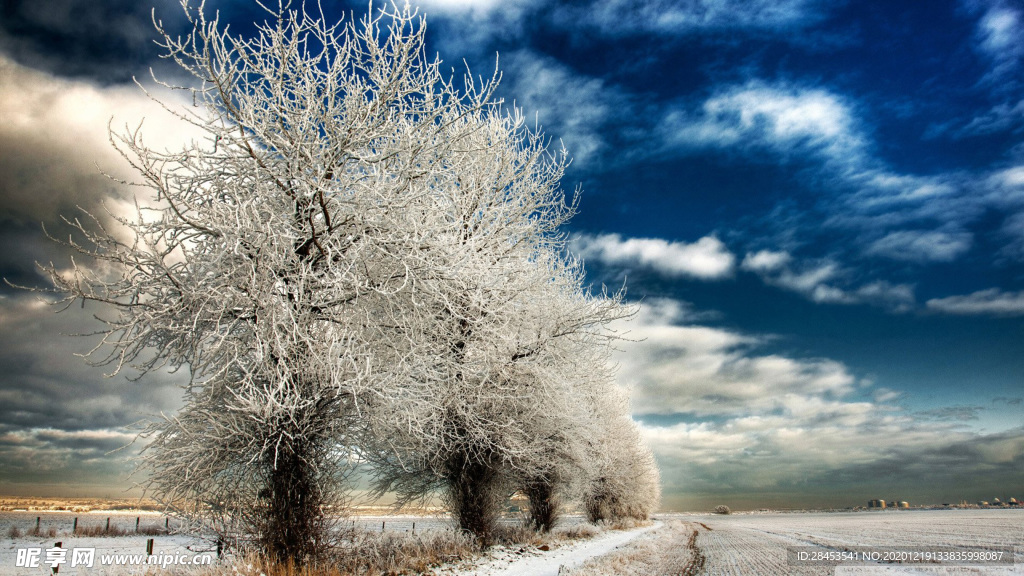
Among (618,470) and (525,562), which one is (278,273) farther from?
(618,470)

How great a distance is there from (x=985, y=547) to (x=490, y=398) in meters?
17.6

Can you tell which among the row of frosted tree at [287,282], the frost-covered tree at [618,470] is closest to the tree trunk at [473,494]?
the row of frosted tree at [287,282]

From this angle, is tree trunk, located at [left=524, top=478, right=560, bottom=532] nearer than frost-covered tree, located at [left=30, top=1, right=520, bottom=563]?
No

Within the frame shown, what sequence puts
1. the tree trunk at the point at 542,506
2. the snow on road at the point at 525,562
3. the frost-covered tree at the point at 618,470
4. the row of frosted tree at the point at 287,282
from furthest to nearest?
the frost-covered tree at the point at 618,470
the tree trunk at the point at 542,506
the snow on road at the point at 525,562
the row of frosted tree at the point at 287,282

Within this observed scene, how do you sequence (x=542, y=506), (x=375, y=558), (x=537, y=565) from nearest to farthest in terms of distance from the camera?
(x=375, y=558) < (x=537, y=565) < (x=542, y=506)

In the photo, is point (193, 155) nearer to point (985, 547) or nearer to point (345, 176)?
point (345, 176)

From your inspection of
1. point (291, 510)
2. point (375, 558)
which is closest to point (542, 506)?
point (375, 558)

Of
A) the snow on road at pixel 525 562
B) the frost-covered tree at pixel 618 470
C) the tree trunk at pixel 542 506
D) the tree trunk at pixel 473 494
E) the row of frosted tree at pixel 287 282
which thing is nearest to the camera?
the row of frosted tree at pixel 287 282

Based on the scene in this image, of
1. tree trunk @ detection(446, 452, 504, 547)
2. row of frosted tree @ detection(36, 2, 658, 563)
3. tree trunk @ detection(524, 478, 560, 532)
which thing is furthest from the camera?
tree trunk @ detection(524, 478, 560, 532)

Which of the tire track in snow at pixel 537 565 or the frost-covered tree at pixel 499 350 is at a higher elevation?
the frost-covered tree at pixel 499 350

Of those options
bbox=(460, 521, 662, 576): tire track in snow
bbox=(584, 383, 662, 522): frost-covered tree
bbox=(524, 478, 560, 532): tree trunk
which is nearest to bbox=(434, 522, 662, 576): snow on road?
bbox=(460, 521, 662, 576): tire track in snow

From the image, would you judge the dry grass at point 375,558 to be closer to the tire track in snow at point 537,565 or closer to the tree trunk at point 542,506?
the tire track in snow at point 537,565

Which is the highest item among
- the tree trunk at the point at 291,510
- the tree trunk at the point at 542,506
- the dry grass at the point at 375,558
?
the tree trunk at the point at 291,510

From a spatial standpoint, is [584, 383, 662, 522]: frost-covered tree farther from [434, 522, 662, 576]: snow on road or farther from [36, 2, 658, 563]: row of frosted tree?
[36, 2, 658, 563]: row of frosted tree
